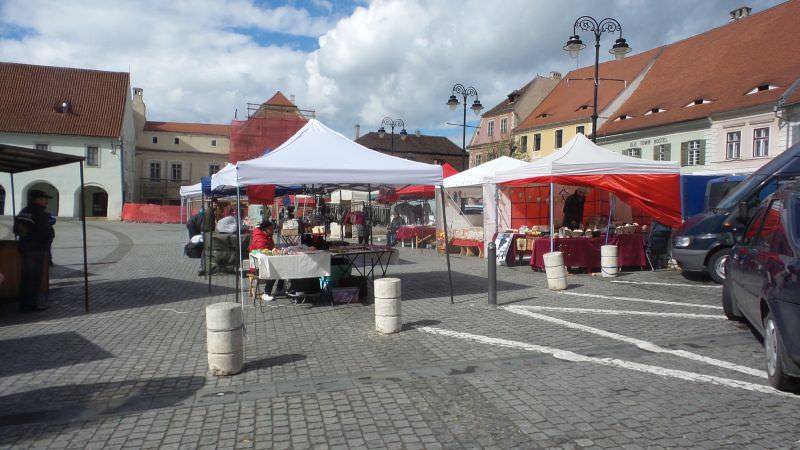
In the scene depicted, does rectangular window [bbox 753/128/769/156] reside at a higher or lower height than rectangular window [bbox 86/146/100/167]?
lower

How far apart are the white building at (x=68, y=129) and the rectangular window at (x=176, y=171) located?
11.4 m

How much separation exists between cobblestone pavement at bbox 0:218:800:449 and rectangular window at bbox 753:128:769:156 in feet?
74.1

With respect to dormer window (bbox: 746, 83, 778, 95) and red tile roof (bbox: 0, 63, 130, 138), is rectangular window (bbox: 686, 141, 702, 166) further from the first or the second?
red tile roof (bbox: 0, 63, 130, 138)

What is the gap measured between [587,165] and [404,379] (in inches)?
349

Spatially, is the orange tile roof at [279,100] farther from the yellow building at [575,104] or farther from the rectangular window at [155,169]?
the yellow building at [575,104]

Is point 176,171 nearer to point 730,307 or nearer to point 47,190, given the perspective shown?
point 47,190

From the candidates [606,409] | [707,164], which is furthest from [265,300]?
[707,164]

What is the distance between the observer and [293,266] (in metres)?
9.05

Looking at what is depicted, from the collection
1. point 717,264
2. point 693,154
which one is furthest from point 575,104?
point 717,264

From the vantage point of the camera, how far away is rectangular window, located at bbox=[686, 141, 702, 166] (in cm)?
3200

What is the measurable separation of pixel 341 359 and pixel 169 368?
1.76 meters

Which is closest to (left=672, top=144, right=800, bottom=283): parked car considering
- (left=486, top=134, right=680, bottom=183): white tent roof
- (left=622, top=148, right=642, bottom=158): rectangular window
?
(left=486, top=134, right=680, bottom=183): white tent roof

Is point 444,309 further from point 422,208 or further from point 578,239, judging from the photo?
point 422,208

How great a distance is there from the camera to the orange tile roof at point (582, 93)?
4206 centimetres
